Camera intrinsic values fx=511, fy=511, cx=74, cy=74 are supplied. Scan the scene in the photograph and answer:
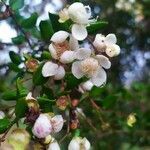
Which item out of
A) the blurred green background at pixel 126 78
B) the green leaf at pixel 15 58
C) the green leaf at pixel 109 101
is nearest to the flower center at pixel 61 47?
the green leaf at pixel 15 58

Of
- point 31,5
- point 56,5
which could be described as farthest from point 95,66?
point 31,5

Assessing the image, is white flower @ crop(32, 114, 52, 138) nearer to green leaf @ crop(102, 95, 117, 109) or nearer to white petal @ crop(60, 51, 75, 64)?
white petal @ crop(60, 51, 75, 64)

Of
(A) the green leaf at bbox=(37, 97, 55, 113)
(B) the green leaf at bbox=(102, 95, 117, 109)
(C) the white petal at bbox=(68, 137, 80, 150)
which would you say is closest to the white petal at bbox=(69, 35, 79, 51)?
(A) the green leaf at bbox=(37, 97, 55, 113)

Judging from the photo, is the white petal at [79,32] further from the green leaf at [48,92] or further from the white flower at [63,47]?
the green leaf at [48,92]

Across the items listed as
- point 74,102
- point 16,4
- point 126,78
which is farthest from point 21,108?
point 126,78

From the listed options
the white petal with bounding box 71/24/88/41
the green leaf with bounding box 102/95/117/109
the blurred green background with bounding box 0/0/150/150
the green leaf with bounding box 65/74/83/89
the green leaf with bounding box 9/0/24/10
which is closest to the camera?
the white petal with bounding box 71/24/88/41

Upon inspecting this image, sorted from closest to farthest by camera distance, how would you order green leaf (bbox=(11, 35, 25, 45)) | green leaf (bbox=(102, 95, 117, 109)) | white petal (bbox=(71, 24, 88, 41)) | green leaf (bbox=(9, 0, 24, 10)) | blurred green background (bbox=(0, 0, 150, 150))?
white petal (bbox=(71, 24, 88, 41))
green leaf (bbox=(9, 0, 24, 10))
green leaf (bbox=(11, 35, 25, 45))
green leaf (bbox=(102, 95, 117, 109))
blurred green background (bbox=(0, 0, 150, 150))

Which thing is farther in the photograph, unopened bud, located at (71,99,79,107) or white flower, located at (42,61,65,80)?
unopened bud, located at (71,99,79,107)

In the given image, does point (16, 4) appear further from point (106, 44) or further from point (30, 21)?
point (106, 44)
